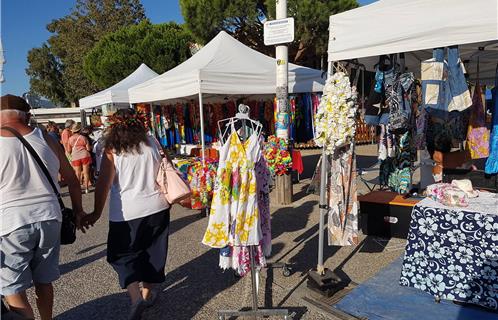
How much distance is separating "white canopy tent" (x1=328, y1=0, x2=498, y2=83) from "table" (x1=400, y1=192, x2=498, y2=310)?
49.9 inches

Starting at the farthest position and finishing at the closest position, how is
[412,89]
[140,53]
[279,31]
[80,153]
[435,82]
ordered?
[140,53]
[80,153]
[279,31]
[412,89]
[435,82]

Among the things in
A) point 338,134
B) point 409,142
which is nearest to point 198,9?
point 409,142

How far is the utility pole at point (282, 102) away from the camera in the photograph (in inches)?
221

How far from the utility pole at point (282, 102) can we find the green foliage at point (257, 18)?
34.0ft

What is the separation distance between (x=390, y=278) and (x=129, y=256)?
7.74 ft

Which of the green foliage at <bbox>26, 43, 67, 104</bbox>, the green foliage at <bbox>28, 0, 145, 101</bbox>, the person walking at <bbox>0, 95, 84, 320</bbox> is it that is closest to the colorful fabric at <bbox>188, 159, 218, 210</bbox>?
the person walking at <bbox>0, 95, 84, 320</bbox>

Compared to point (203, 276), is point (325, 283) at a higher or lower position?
higher

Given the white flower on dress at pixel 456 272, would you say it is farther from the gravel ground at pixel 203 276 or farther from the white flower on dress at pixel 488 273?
the gravel ground at pixel 203 276

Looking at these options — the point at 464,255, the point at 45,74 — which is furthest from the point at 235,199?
the point at 45,74

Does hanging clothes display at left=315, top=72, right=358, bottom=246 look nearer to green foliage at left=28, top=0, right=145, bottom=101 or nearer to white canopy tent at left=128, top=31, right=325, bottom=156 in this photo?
white canopy tent at left=128, top=31, right=325, bottom=156

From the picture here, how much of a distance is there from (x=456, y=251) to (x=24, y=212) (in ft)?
9.99

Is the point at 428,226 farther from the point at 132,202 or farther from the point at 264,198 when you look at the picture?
the point at 132,202

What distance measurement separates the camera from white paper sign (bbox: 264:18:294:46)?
520cm

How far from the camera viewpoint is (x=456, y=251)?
271 centimetres
